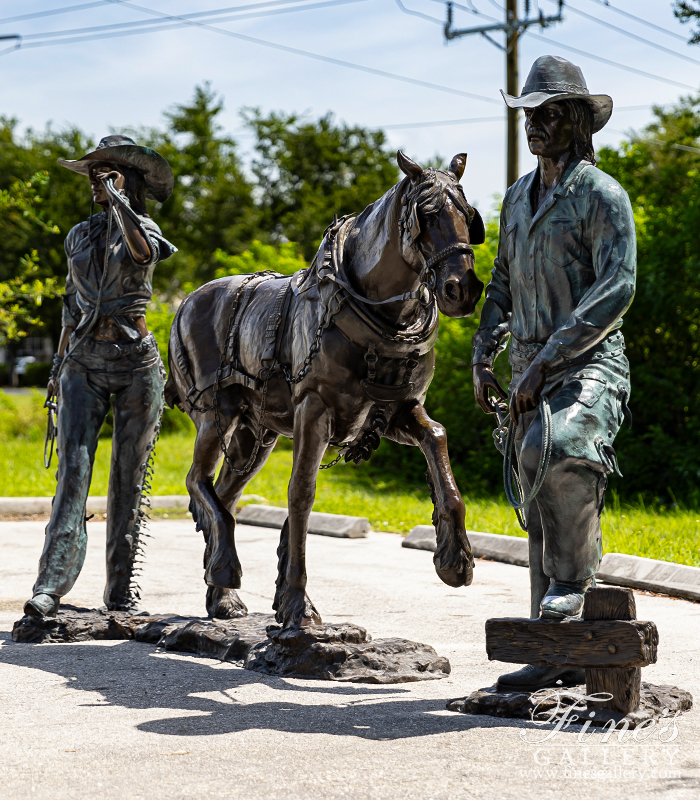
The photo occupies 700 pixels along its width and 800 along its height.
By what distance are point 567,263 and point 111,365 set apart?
130 inches

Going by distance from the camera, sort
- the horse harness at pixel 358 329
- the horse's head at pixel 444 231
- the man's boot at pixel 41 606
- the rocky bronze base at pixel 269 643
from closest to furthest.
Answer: the horse's head at pixel 444 231
the horse harness at pixel 358 329
the rocky bronze base at pixel 269 643
the man's boot at pixel 41 606

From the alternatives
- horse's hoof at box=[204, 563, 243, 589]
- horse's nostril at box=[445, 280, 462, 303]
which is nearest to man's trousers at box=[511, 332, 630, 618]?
horse's nostril at box=[445, 280, 462, 303]

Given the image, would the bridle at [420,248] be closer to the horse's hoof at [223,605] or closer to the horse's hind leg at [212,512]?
the horse's hind leg at [212,512]

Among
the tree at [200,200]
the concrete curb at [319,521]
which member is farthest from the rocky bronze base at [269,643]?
the tree at [200,200]

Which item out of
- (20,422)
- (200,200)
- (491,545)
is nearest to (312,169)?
(200,200)

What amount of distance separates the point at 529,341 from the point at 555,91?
1068 millimetres

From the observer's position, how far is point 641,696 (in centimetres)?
453

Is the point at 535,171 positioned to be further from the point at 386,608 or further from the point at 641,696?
the point at 386,608

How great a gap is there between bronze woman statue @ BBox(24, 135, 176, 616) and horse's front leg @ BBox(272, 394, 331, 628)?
1.62 m

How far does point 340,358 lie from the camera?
5.43 meters

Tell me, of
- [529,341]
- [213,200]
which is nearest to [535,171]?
[529,341]

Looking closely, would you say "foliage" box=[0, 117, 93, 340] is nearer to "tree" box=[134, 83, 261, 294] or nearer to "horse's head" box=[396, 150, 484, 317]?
"tree" box=[134, 83, 261, 294]

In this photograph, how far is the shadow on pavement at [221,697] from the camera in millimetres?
4441

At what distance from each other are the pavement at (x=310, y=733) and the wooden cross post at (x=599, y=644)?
227 millimetres
